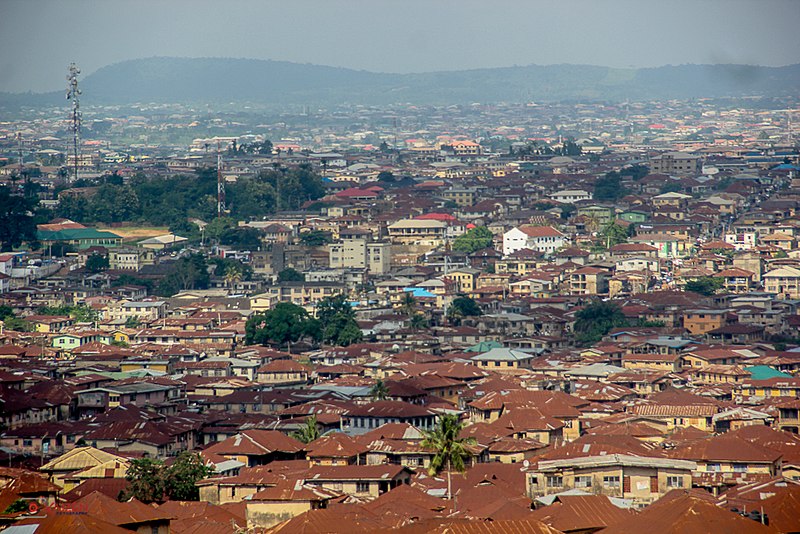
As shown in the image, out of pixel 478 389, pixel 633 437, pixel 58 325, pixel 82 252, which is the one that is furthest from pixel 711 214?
pixel 633 437

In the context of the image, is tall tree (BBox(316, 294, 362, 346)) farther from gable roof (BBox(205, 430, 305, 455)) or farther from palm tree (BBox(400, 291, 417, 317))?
gable roof (BBox(205, 430, 305, 455))

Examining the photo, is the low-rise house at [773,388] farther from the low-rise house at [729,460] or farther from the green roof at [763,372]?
the low-rise house at [729,460]

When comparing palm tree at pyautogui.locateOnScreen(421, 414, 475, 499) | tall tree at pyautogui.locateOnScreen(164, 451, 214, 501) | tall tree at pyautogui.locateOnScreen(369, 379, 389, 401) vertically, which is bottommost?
tall tree at pyautogui.locateOnScreen(369, 379, 389, 401)

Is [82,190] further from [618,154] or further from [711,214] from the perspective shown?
[618,154]

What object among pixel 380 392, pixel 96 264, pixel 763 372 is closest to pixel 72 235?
pixel 96 264

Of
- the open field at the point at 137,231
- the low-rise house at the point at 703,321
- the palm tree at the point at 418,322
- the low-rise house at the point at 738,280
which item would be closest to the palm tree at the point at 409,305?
the palm tree at the point at 418,322

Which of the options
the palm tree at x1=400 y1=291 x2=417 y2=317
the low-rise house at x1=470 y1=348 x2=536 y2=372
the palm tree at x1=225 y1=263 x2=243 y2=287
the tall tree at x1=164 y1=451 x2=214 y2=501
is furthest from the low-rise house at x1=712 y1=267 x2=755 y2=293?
the tall tree at x1=164 y1=451 x2=214 y2=501
